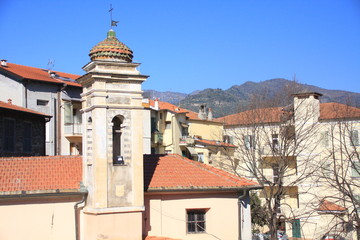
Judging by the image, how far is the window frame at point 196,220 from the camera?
19798mm

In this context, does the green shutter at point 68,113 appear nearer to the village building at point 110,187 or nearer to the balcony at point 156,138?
the balcony at point 156,138

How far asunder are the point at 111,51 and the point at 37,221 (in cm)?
645

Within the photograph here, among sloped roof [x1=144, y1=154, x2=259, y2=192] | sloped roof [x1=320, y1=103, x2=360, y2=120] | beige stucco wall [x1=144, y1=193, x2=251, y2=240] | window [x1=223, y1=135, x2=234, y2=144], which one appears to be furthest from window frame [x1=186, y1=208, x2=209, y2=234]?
window [x1=223, y1=135, x2=234, y2=144]

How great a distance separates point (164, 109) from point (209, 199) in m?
33.3

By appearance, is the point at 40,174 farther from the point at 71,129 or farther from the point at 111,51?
the point at 71,129

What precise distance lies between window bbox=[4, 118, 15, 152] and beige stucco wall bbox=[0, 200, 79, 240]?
40.9ft

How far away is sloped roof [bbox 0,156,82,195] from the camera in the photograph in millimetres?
17781

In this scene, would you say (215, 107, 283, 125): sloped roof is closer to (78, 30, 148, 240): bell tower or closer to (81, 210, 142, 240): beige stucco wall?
(78, 30, 148, 240): bell tower

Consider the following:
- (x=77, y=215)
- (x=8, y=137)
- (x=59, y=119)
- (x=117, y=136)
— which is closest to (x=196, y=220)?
(x=117, y=136)

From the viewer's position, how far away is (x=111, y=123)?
1814 centimetres

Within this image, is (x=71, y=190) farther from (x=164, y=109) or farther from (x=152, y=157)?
(x=164, y=109)

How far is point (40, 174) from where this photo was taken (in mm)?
18766

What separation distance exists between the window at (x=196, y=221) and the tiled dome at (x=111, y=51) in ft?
20.7

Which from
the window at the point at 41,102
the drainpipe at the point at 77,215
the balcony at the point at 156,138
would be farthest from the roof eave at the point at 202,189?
the balcony at the point at 156,138
